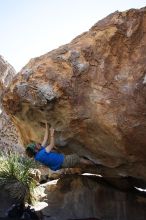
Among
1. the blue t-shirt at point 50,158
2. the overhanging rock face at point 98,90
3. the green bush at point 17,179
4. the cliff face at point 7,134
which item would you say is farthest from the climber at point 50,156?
the cliff face at point 7,134

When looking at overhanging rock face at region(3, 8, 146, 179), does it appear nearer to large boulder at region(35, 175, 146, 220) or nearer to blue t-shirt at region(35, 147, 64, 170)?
blue t-shirt at region(35, 147, 64, 170)

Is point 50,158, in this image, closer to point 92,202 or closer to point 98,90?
point 98,90

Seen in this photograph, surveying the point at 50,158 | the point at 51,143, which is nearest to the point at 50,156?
the point at 50,158

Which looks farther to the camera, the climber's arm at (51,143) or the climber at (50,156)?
the climber's arm at (51,143)

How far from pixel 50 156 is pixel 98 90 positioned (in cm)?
185

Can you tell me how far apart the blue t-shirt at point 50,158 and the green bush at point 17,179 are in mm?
3178

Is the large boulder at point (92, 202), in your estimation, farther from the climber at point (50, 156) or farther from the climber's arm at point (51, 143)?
the climber's arm at point (51, 143)

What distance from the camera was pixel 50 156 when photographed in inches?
332

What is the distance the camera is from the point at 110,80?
813 centimetres

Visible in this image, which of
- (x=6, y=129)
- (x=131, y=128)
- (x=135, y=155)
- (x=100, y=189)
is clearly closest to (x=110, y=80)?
(x=131, y=128)

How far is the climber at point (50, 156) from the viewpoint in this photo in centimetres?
838

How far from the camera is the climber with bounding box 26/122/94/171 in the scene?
8375mm

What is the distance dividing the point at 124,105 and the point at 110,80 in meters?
0.65

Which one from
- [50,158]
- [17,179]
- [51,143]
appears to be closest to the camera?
[50,158]
